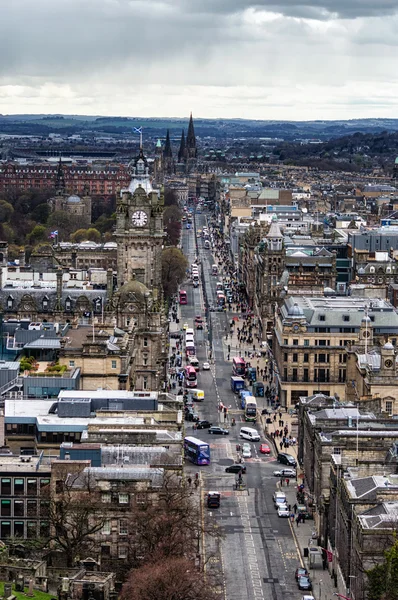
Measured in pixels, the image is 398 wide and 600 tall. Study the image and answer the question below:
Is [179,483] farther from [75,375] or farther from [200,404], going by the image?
[200,404]

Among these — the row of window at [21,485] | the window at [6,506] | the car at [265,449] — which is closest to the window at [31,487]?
the row of window at [21,485]

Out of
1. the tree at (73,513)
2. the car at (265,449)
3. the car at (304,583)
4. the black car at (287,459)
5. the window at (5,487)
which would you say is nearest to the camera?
the tree at (73,513)

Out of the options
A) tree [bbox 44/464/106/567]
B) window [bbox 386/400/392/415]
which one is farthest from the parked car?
tree [bbox 44/464/106/567]

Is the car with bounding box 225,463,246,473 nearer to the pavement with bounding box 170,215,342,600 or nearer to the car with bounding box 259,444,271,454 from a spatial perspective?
the pavement with bounding box 170,215,342,600

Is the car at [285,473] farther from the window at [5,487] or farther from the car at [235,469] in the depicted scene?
the window at [5,487]

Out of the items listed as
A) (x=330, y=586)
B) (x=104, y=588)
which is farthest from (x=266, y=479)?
(x=104, y=588)

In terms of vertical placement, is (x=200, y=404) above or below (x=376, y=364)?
below

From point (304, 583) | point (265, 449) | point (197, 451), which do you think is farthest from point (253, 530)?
point (265, 449)
